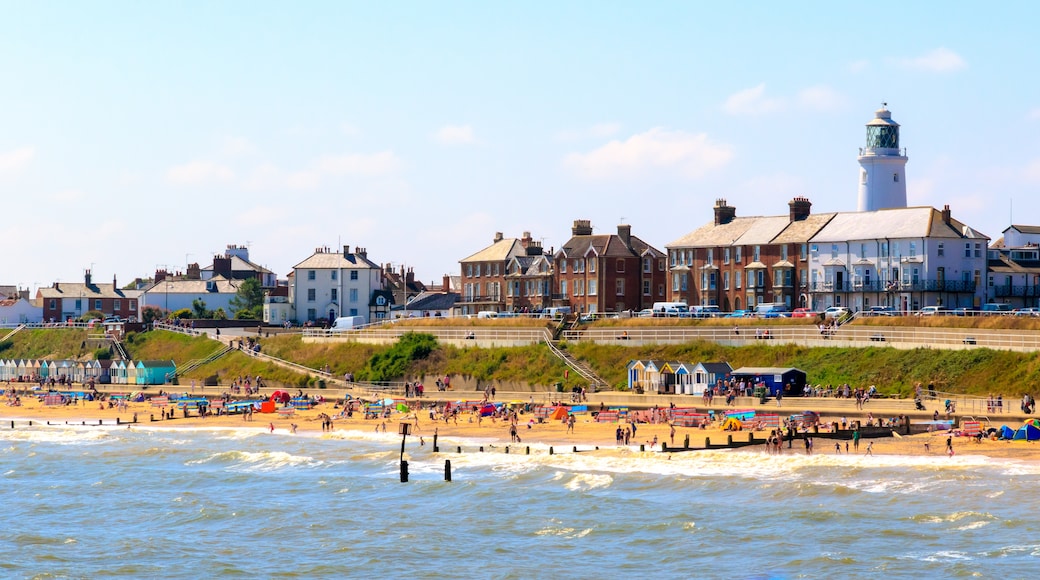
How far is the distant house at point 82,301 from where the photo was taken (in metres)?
127

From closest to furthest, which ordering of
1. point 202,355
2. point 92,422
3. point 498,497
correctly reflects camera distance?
point 498,497 < point 92,422 < point 202,355

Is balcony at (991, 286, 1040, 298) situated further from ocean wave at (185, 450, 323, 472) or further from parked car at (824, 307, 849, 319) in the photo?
ocean wave at (185, 450, 323, 472)

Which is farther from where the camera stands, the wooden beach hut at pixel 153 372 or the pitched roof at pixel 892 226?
the wooden beach hut at pixel 153 372

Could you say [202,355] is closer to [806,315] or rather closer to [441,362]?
[441,362]

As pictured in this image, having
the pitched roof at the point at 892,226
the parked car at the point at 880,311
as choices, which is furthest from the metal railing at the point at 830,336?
the pitched roof at the point at 892,226

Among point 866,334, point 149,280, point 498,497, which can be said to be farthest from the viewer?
point 149,280

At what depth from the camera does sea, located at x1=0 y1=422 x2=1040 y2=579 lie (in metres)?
35.2

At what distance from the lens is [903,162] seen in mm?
86562

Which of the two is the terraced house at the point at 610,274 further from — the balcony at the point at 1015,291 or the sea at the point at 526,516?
the sea at the point at 526,516

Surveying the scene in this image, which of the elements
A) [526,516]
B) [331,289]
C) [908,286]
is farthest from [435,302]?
[526,516]

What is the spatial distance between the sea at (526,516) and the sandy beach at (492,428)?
147 cm

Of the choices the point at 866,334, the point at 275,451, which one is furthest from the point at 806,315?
the point at 275,451

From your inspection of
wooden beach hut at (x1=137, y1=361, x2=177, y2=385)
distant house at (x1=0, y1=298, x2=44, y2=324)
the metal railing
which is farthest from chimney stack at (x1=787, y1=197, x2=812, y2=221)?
distant house at (x1=0, y1=298, x2=44, y2=324)

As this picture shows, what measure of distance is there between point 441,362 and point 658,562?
44073 millimetres
